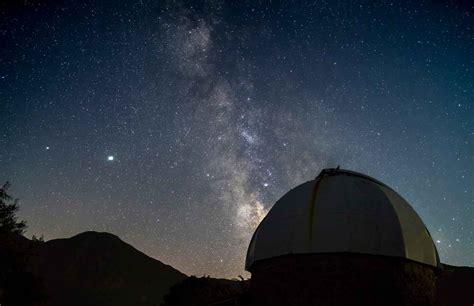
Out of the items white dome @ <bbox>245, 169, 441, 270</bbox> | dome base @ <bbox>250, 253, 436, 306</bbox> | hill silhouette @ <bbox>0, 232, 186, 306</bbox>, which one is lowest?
dome base @ <bbox>250, 253, 436, 306</bbox>

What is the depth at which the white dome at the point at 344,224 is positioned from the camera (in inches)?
456

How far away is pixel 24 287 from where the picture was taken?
1082 inches

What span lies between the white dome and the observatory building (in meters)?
0.03

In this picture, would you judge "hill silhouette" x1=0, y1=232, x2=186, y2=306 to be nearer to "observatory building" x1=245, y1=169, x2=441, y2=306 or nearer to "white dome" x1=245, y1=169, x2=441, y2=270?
"white dome" x1=245, y1=169, x2=441, y2=270

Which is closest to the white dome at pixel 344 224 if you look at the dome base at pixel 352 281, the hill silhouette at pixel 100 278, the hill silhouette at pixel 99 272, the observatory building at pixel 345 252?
the observatory building at pixel 345 252

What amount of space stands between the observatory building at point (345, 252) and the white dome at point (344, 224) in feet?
0.09

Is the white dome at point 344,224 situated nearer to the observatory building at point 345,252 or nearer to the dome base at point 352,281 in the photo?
the observatory building at point 345,252

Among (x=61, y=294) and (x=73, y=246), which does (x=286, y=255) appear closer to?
(x=61, y=294)

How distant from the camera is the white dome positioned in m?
11.6

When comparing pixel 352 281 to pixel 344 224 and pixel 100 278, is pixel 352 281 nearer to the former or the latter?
pixel 344 224

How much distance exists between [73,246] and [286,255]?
90281 mm

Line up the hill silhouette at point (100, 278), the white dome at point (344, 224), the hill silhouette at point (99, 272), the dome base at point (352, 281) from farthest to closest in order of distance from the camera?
the hill silhouette at point (99, 272) → the hill silhouette at point (100, 278) → the white dome at point (344, 224) → the dome base at point (352, 281)

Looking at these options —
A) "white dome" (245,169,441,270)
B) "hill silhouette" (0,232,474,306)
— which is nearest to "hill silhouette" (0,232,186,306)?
"hill silhouette" (0,232,474,306)

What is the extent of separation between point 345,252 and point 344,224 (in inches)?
33.0
